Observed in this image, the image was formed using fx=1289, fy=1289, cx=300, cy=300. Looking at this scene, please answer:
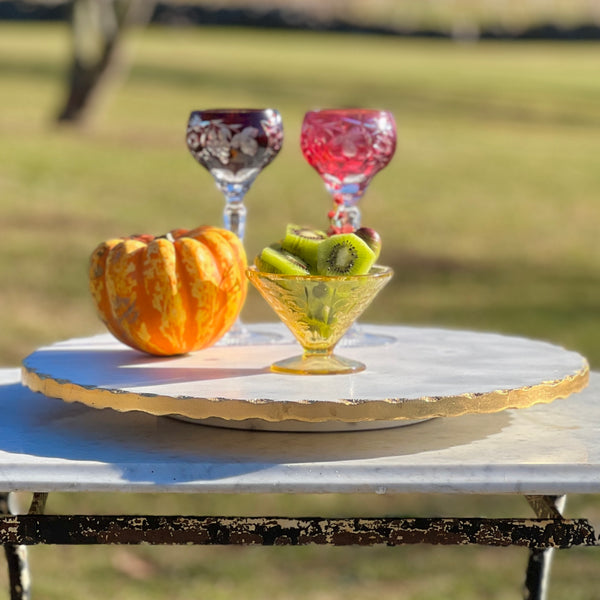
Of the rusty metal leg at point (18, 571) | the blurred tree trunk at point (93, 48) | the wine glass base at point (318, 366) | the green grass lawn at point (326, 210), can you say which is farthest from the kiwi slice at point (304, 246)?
the blurred tree trunk at point (93, 48)

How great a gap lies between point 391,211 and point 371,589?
534 cm

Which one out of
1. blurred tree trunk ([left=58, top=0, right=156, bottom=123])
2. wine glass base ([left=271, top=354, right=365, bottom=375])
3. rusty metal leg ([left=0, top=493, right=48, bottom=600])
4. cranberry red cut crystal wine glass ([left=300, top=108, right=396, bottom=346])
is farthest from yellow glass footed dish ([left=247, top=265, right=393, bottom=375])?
blurred tree trunk ([left=58, top=0, right=156, bottom=123])

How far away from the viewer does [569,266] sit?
7.34 meters

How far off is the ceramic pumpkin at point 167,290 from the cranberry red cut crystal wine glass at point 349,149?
0.25 meters

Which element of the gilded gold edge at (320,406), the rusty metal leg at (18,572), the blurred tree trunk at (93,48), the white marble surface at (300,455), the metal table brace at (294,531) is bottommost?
the rusty metal leg at (18,572)

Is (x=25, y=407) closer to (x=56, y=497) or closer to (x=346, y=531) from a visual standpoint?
(x=346, y=531)

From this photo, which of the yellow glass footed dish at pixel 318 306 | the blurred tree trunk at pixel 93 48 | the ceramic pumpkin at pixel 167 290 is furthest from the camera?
the blurred tree trunk at pixel 93 48

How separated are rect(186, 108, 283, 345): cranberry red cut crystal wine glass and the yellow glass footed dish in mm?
275

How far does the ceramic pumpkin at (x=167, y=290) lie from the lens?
1.77m

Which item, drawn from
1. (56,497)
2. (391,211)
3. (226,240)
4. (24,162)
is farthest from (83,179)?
(226,240)

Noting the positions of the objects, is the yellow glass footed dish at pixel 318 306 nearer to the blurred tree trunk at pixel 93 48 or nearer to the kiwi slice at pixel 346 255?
the kiwi slice at pixel 346 255

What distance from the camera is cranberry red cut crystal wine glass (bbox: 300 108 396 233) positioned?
1.99 m

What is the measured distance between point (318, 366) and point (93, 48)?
32.7 ft

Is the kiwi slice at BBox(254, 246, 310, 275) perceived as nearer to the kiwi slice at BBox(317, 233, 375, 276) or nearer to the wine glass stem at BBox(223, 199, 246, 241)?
the kiwi slice at BBox(317, 233, 375, 276)
